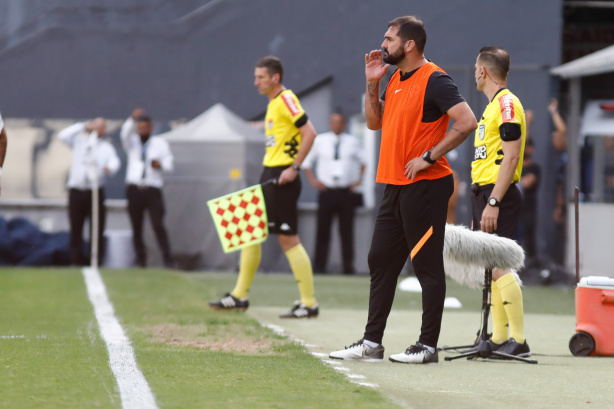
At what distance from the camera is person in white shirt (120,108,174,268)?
1581 centimetres

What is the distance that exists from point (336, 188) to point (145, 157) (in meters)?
2.83

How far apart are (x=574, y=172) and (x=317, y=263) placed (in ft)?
13.6

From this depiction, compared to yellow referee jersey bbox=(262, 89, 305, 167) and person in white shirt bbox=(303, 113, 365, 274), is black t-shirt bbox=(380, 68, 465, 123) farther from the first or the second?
person in white shirt bbox=(303, 113, 365, 274)

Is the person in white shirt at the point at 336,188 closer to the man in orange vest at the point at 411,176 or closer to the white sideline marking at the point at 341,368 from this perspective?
the man in orange vest at the point at 411,176

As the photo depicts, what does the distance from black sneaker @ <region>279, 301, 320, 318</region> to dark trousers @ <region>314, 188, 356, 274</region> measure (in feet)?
20.8

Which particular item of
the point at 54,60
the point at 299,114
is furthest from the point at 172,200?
the point at 299,114

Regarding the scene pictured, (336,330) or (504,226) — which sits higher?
(504,226)

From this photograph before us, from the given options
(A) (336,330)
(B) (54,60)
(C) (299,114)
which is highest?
(B) (54,60)

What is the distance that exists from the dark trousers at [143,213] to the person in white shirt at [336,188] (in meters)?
2.20

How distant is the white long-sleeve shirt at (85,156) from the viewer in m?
16.0

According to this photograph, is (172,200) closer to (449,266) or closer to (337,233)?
(337,233)

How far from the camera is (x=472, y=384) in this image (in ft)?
19.2

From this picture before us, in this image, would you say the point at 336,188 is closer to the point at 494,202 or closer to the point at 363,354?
→ the point at 494,202

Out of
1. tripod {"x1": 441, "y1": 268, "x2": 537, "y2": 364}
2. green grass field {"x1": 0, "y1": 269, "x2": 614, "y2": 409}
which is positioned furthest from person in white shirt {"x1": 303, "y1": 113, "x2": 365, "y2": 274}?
tripod {"x1": 441, "y1": 268, "x2": 537, "y2": 364}
